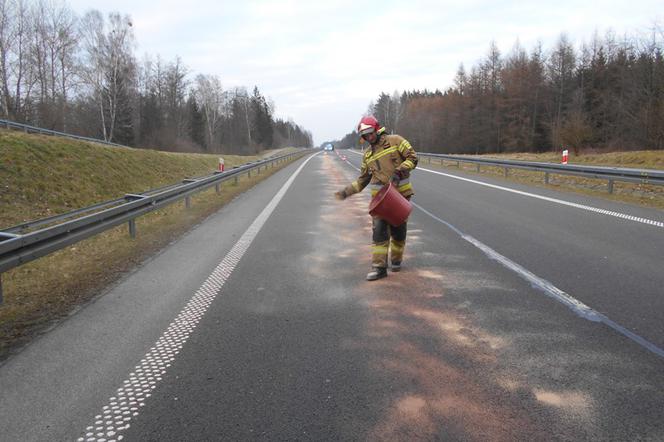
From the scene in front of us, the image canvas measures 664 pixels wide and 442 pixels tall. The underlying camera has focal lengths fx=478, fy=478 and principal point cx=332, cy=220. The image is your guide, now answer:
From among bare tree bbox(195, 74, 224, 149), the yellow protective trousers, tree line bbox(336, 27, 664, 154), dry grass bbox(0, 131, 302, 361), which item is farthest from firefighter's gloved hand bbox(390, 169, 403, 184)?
bare tree bbox(195, 74, 224, 149)

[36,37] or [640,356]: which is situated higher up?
[36,37]

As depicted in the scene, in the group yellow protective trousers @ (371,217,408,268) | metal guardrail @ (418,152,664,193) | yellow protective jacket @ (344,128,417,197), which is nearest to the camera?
yellow protective trousers @ (371,217,408,268)

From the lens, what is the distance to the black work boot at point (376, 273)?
546cm

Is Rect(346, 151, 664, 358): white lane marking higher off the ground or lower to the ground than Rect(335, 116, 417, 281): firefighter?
lower

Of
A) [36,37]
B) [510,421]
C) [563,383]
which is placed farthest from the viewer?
[36,37]

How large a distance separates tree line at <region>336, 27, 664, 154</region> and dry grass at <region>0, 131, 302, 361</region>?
1357 inches

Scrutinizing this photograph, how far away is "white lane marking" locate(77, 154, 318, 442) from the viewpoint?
2646 millimetres

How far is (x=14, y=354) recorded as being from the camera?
11.9 ft

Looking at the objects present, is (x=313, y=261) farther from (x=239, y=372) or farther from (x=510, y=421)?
(x=510, y=421)

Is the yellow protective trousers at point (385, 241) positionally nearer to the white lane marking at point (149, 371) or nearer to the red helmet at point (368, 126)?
the red helmet at point (368, 126)

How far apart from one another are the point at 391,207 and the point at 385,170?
520 millimetres

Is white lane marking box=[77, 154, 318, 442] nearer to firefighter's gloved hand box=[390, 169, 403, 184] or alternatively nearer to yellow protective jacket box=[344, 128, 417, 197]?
yellow protective jacket box=[344, 128, 417, 197]

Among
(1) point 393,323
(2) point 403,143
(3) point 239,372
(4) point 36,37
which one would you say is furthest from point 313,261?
(4) point 36,37

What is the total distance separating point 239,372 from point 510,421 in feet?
5.69
